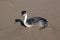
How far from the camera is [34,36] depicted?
640 cm

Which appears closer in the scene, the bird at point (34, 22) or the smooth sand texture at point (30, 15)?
the smooth sand texture at point (30, 15)

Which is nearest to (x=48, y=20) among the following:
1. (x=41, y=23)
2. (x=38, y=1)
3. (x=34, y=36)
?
(x=41, y=23)

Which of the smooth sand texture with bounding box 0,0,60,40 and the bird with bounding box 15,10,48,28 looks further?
the bird with bounding box 15,10,48,28

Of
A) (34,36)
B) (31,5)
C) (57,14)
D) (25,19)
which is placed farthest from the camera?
(31,5)

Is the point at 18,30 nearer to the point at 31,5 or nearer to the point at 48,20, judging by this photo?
the point at 48,20

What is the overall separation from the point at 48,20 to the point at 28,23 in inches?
25.9

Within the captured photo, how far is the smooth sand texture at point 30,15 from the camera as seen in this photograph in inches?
252

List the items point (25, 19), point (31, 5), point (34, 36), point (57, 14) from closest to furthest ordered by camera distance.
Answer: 1. point (34, 36)
2. point (25, 19)
3. point (57, 14)
4. point (31, 5)

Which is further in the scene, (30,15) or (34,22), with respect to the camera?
(30,15)

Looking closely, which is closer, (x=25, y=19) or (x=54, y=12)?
(x=25, y=19)

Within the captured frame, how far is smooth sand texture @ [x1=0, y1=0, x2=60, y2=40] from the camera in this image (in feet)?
21.0

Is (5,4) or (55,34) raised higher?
(5,4)

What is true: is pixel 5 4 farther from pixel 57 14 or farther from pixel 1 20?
pixel 57 14

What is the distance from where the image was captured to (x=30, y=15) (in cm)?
740
